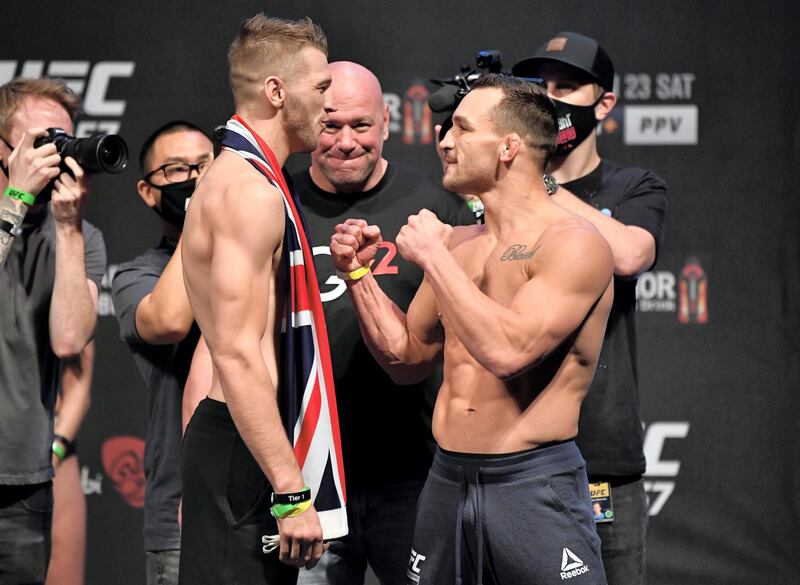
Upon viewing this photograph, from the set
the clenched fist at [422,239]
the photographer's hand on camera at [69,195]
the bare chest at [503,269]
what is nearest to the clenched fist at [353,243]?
the clenched fist at [422,239]

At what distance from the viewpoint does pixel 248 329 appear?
2.24m

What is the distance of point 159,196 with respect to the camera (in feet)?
10.5

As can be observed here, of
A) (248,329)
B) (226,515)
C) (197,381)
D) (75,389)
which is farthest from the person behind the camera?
(75,389)

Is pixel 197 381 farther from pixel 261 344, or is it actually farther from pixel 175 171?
pixel 175 171

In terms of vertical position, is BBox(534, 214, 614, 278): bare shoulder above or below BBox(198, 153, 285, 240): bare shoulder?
below

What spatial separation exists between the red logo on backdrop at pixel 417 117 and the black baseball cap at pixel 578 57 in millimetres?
1176

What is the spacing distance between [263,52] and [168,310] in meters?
0.74

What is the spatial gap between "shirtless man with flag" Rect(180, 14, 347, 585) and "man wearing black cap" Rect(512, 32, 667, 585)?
761mm

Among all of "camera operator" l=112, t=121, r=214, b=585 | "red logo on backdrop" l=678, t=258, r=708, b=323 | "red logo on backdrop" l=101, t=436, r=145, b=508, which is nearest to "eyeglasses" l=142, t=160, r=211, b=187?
"camera operator" l=112, t=121, r=214, b=585

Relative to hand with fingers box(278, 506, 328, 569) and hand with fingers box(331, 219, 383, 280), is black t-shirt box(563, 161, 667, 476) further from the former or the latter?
hand with fingers box(278, 506, 328, 569)

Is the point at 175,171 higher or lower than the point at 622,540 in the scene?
higher

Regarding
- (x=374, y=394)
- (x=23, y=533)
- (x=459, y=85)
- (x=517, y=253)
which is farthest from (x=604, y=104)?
(x=23, y=533)

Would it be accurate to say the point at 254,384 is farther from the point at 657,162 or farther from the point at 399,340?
the point at 657,162

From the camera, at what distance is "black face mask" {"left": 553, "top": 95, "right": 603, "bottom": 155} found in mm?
2965
